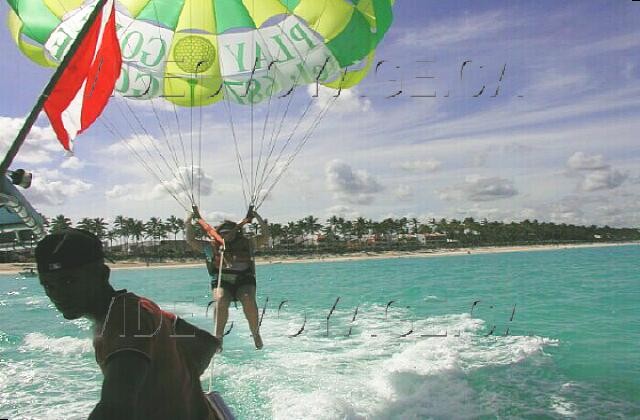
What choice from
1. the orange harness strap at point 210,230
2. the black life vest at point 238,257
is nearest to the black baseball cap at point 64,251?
the orange harness strap at point 210,230

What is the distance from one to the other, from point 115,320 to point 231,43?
806 centimetres

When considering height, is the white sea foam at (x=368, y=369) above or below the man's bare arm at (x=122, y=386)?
below

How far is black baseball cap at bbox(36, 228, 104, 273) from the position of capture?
158cm

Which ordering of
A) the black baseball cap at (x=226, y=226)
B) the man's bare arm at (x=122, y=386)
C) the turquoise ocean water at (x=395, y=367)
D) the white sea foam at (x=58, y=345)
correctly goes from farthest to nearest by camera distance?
the white sea foam at (x=58, y=345) → the turquoise ocean water at (x=395, y=367) → the black baseball cap at (x=226, y=226) → the man's bare arm at (x=122, y=386)

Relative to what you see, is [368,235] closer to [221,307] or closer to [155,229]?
[155,229]

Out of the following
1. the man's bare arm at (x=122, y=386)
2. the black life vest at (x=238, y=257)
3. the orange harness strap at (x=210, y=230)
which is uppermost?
the orange harness strap at (x=210, y=230)

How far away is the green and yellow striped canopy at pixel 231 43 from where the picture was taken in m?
8.24

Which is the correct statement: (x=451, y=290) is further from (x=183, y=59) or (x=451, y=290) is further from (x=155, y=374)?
(x=155, y=374)

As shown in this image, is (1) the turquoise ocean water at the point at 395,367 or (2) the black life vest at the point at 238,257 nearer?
(2) the black life vest at the point at 238,257

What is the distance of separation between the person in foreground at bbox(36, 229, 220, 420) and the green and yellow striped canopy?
679 cm

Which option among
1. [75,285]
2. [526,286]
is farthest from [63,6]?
[526,286]

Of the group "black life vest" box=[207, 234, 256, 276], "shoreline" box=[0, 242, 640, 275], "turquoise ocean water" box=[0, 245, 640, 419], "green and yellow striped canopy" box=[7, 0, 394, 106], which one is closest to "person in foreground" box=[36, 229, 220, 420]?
"black life vest" box=[207, 234, 256, 276]

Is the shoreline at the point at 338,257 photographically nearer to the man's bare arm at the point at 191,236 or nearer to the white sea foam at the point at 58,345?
the white sea foam at the point at 58,345

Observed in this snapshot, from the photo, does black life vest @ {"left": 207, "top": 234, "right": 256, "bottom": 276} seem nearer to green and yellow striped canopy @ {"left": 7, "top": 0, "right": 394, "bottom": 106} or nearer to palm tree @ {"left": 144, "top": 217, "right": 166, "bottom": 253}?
green and yellow striped canopy @ {"left": 7, "top": 0, "right": 394, "bottom": 106}
